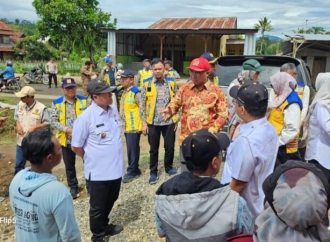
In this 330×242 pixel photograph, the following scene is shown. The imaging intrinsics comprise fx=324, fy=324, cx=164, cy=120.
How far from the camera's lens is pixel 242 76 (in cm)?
424

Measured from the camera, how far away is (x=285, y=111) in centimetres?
330

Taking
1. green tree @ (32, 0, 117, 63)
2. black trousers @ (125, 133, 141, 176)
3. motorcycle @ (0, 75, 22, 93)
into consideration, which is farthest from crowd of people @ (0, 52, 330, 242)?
green tree @ (32, 0, 117, 63)

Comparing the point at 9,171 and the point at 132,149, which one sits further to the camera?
the point at 9,171

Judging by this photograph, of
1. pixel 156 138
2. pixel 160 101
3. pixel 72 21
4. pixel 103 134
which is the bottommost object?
pixel 156 138

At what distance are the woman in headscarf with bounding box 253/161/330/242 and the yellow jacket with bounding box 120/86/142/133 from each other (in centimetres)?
386

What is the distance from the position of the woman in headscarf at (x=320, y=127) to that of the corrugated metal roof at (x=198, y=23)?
2063 centimetres

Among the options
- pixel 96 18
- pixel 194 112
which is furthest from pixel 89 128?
pixel 96 18

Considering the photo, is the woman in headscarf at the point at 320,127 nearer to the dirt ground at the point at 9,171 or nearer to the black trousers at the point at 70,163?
the black trousers at the point at 70,163

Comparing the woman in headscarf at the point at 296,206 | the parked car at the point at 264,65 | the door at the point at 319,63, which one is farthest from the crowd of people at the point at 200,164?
the door at the point at 319,63

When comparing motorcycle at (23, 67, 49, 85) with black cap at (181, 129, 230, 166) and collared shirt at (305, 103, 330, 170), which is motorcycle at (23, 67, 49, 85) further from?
black cap at (181, 129, 230, 166)

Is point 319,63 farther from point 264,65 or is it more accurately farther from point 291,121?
point 291,121

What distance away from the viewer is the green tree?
21500 millimetres

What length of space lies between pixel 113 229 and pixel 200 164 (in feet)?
7.46

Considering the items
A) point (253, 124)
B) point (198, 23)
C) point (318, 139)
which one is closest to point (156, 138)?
point (318, 139)
